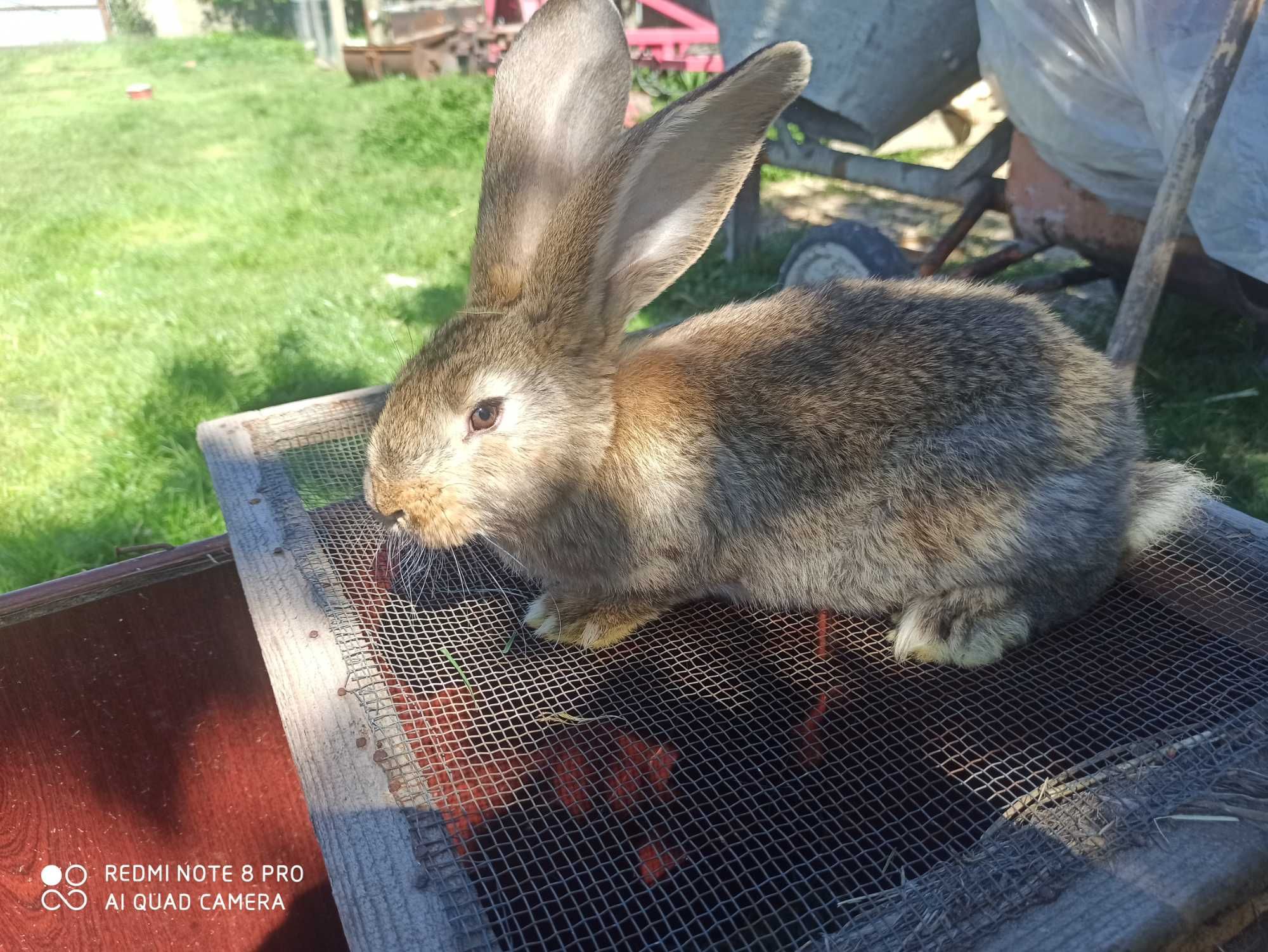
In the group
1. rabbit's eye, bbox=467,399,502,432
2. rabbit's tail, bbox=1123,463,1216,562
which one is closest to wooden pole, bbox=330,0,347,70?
rabbit's eye, bbox=467,399,502,432

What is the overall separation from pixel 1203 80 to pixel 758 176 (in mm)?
3121

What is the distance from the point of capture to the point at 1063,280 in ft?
12.4

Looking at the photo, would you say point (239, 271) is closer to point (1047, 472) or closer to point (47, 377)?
point (47, 377)

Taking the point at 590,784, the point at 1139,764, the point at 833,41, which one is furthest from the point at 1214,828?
the point at 833,41

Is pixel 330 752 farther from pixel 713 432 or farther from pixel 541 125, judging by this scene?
pixel 541 125

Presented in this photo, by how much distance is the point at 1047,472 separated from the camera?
1713 millimetres

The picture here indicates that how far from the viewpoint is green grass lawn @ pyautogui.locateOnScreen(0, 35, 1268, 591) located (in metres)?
3.45

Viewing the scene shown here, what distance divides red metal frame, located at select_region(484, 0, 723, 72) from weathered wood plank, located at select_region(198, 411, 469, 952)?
6914mm

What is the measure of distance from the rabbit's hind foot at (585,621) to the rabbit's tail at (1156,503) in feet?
3.33

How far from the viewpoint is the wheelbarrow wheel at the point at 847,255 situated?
3.70 m

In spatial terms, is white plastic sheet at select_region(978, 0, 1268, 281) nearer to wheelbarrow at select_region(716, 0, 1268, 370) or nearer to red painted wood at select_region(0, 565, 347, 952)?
wheelbarrow at select_region(716, 0, 1268, 370)

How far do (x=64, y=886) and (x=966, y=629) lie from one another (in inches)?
76.1

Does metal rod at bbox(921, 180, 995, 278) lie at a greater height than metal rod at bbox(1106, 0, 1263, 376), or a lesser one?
lesser

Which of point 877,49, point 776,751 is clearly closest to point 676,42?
point 877,49
